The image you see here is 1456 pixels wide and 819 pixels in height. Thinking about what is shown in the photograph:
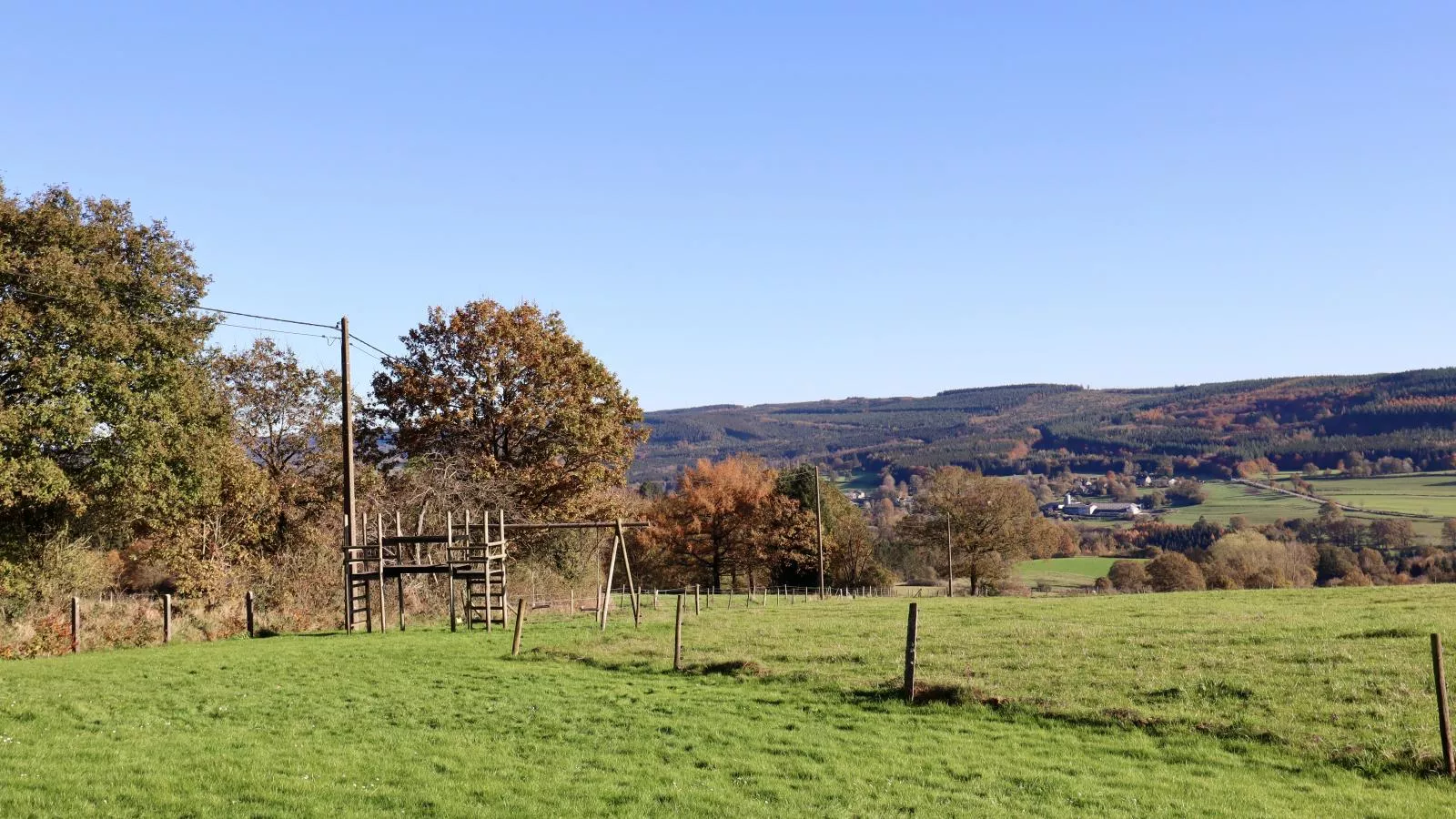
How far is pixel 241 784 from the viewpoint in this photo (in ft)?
35.9

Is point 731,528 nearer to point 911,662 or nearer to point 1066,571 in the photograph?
point 1066,571

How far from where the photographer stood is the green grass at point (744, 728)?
11016 mm

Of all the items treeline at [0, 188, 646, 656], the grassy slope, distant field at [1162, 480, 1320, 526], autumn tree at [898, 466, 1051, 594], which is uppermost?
treeline at [0, 188, 646, 656]

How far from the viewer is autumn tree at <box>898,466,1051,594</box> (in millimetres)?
74562

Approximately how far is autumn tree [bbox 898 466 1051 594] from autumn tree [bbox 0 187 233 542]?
2139 inches

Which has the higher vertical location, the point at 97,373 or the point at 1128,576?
the point at 97,373

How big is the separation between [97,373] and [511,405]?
19.6 metres

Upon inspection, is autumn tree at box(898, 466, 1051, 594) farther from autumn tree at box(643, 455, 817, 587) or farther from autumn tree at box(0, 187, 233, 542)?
autumn tree at box(0, 187, 233, 542)

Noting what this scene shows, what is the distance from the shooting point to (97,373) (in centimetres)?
2762

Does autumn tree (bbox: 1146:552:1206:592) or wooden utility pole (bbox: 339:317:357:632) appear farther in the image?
autumn tree (bbox: 1146:552:1206:592)

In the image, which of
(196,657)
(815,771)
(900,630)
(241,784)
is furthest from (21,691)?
(900,630)

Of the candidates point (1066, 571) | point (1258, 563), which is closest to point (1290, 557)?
point (1258, 563)

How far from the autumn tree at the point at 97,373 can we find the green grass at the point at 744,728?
663cm

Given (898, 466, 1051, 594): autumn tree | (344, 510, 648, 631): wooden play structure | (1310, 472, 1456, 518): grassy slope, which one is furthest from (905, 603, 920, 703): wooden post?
(1310, 472, 1456, 518): grassy slope
